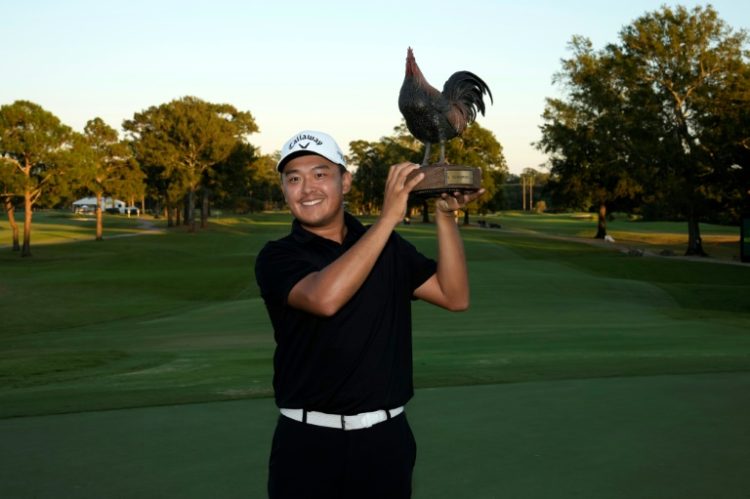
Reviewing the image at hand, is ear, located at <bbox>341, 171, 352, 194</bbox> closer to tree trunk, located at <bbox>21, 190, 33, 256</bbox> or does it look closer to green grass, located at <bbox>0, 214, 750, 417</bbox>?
green grass, located at <bbox>0, 214, 750, 417</bbox>

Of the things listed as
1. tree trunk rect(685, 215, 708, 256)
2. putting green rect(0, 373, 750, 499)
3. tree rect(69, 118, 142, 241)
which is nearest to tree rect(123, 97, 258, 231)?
tree rect(69, 118, 142, 241)

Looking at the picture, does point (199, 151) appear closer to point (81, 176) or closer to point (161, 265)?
point (81, 176)

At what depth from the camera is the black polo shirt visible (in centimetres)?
337

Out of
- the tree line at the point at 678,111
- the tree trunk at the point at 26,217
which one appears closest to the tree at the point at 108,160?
the tree trunk at the point at 26,217

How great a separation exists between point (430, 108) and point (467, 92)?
390 mm

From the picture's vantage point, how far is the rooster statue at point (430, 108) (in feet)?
13.6

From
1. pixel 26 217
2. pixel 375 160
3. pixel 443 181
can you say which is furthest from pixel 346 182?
pixel 375 160

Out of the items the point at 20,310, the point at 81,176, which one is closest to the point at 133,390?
the point at 20,310

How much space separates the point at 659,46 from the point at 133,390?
50.0m

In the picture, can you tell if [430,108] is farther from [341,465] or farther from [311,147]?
[341,465]

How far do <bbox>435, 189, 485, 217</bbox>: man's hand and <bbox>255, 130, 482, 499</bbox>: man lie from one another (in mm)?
341

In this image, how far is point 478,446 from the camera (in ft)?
19.9

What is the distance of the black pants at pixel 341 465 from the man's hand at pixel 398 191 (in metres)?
0.82

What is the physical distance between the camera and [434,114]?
4168 mm
